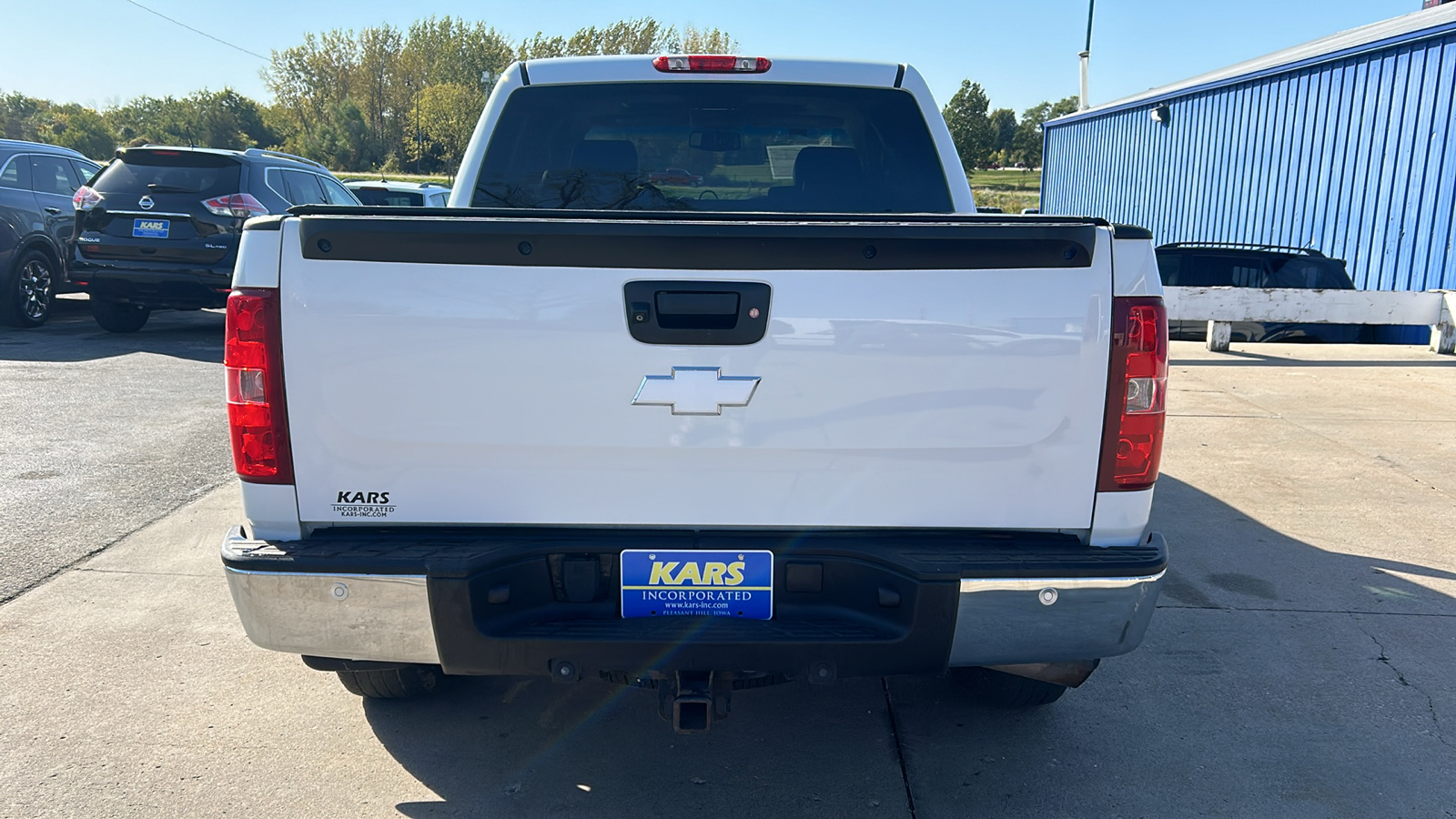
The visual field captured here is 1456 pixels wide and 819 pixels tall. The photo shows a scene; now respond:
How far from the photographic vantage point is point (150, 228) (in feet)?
32.0

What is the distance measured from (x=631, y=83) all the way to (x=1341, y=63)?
44.4 feet

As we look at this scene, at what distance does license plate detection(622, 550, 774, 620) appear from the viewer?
2.35m

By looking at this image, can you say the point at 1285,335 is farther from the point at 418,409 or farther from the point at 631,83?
the point at 418,409

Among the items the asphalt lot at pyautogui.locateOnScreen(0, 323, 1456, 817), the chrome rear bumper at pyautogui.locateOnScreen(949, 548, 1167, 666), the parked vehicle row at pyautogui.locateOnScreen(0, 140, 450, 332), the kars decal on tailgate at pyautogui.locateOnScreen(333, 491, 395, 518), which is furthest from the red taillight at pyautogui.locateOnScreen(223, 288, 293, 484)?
the parked vehicle row at pyautogui.locateOnScreen(0, 140, 450, 332)

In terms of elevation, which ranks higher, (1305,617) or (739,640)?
(739,640)

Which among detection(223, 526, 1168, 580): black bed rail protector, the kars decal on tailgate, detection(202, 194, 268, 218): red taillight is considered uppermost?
detection(202, 194, 268, 218): red taillight

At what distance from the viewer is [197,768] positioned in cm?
288

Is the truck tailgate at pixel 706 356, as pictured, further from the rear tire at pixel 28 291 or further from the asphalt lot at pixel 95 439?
the rear tire at pixel 28 291

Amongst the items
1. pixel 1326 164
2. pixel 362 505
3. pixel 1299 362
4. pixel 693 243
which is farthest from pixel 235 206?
pixel 1326 164

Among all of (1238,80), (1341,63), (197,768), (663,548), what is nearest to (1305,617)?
(663,548)

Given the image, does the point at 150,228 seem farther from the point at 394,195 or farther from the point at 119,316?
the point at 394,195

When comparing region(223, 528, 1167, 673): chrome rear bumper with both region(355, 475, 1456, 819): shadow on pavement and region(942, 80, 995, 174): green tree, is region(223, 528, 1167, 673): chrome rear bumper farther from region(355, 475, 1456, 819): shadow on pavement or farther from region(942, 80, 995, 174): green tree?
region(942, 80, 995, 174): green tree

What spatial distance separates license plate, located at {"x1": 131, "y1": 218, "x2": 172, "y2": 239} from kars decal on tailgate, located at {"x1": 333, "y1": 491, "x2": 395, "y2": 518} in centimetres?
878

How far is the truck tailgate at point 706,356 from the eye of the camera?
226cm
